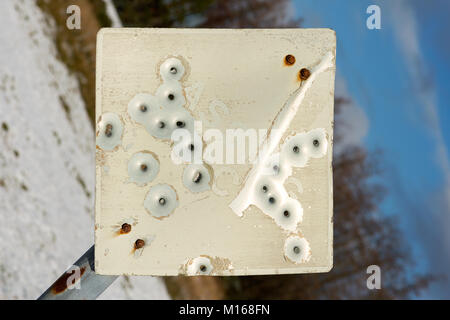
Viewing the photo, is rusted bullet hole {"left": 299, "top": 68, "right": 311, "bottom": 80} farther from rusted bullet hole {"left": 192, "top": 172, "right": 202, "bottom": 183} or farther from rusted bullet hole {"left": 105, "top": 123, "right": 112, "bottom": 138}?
rusted bullet hole {"left": 105, "top": 123, "right": 112, "bottom": 138}

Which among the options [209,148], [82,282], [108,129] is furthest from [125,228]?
[209,148]

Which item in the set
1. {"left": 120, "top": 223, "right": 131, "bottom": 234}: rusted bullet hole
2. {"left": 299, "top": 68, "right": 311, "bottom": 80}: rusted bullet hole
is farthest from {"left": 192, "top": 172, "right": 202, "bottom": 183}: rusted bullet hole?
{"left": 299, "top": 68, "right": 311, "bottom": 80}: rusted bullet hole

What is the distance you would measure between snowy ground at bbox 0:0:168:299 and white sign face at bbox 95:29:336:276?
5056 millimetres

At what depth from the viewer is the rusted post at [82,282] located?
302 centimetres

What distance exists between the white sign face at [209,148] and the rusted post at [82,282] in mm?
168

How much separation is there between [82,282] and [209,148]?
4.65 feet

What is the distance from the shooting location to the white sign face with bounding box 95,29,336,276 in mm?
2926

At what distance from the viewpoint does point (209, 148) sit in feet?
9.77

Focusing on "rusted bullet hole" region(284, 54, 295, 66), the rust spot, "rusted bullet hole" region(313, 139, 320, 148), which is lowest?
the rust spot

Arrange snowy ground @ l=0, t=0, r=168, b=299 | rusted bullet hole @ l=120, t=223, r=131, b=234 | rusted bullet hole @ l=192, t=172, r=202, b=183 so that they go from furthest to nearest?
snowy ground @ l=0, t=0, r=168, b=299 → rusted bullet hole @ l=192, t=172, r=202, b=183 → rusted bullet hole @ l=120, t=223, r=131, b=234

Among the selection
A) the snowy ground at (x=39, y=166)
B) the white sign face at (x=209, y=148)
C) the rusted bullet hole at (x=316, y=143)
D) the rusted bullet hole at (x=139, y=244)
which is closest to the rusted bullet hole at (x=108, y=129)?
the white sign face at (x=209, y=148)

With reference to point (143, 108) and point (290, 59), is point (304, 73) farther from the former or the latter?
point (143, 108)

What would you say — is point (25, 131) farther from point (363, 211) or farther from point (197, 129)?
point (363, 211)
